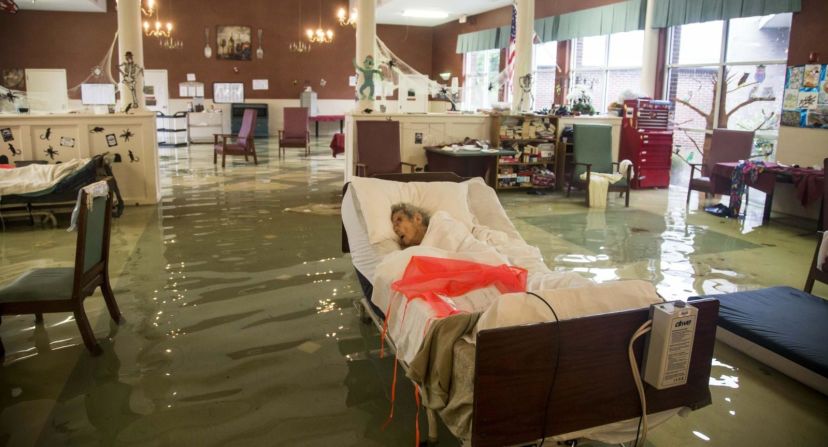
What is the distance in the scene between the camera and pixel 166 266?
4535 mm

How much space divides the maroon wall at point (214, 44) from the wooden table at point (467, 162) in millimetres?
9016

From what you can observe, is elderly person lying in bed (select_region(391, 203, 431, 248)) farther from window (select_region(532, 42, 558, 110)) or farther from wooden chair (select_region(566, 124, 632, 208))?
window (select_region(532, 42, 558, 110))

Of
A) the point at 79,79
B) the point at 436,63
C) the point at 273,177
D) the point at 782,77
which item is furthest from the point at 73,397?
the point at 436,63

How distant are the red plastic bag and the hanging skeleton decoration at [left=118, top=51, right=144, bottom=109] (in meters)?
5.20

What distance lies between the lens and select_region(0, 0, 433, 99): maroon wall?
1407 cm

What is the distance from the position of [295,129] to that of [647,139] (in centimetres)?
635

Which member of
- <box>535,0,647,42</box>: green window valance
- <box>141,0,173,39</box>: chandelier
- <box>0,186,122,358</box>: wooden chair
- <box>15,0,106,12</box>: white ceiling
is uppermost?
<box>15,0,106,12</box>: white ceiling

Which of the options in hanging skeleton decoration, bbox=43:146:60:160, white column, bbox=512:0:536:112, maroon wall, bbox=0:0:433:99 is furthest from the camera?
maroon wall, bbox=0:0:433:99

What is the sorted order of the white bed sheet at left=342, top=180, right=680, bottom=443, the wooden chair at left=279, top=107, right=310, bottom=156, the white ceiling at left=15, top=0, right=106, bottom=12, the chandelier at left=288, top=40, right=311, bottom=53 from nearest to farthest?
1. the white bed sheet at left=342, top=180, right=680, bottom=443
2. the wooden chair at left=279, top=107, right=310, bottom=156
3. the white ceiling at left=15, top=0, right=106, bottom=12
4. the chandelier at left=288, top=40, right=311, bottom=53

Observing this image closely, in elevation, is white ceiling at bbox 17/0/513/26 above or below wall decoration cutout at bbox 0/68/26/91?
above

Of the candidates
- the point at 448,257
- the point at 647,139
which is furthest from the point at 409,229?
the point at 647,139

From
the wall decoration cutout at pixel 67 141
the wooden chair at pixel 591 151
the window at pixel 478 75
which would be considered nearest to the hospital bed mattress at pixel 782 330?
the wooden chair at pixel 591 151

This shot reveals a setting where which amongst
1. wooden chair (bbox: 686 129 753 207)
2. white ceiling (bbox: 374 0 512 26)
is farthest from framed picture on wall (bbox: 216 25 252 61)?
wooden chair (bbox: 686 129 753 207)

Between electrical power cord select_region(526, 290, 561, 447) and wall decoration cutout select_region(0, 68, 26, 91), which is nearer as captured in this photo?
electrical power cord select_region(526, 290, 561, 447)
